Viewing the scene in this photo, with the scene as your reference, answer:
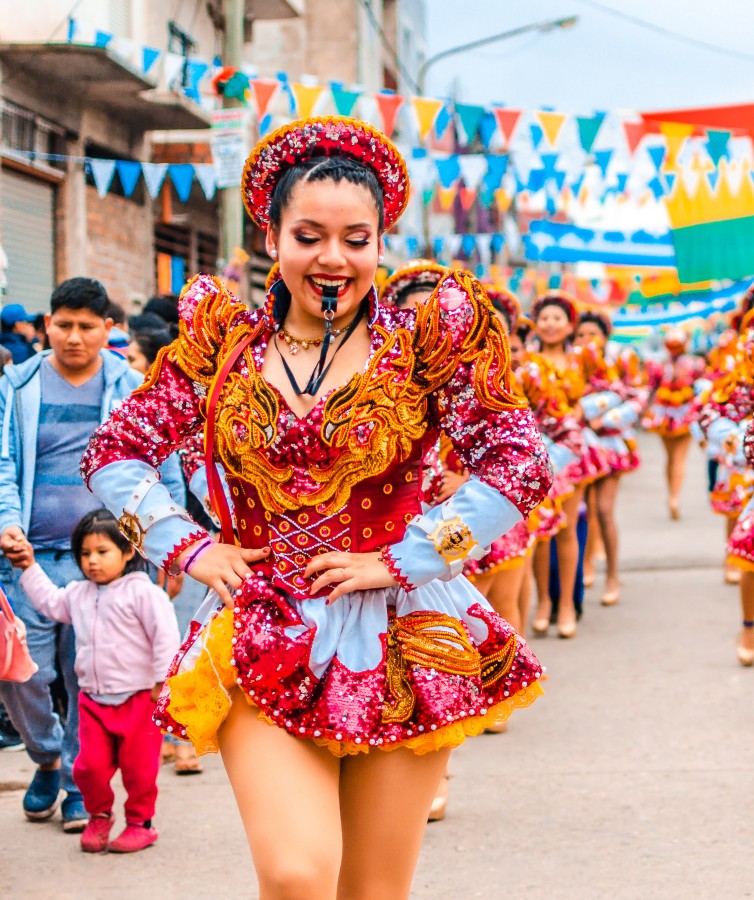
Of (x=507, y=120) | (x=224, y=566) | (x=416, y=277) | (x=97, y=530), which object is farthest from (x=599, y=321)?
(x=224, y=566)

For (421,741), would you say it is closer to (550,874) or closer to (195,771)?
(550,874)

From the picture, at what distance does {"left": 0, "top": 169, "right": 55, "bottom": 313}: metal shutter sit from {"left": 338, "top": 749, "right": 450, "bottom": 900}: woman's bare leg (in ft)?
37.1

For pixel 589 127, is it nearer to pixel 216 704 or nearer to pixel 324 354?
pixel 324 354

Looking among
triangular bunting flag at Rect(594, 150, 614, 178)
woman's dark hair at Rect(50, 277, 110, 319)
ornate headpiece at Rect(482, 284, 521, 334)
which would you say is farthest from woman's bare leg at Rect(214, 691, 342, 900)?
triangular bunting flag at Rect(594, 150, 614, 178)

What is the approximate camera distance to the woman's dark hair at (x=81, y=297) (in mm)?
5355

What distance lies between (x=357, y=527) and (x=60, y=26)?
12102 mm

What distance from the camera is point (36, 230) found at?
1463 centimetres

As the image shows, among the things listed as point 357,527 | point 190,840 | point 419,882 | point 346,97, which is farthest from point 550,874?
point 346,97

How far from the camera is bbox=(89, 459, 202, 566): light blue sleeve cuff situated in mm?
3061

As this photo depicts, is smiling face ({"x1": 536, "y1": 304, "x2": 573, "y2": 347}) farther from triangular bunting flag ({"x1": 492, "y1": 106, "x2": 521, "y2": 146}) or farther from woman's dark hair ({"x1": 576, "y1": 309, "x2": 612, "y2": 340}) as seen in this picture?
triangular bunting flag ({"x1": 492, "y1": 106, "x2": 521, "y2": 146})

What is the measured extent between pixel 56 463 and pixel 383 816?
2.94 metres

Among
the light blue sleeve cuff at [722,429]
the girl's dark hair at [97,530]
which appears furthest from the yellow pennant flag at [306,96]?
the girl's dark hair at [97,530]

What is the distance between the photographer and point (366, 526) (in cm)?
302

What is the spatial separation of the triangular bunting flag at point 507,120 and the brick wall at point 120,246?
14.8ft
